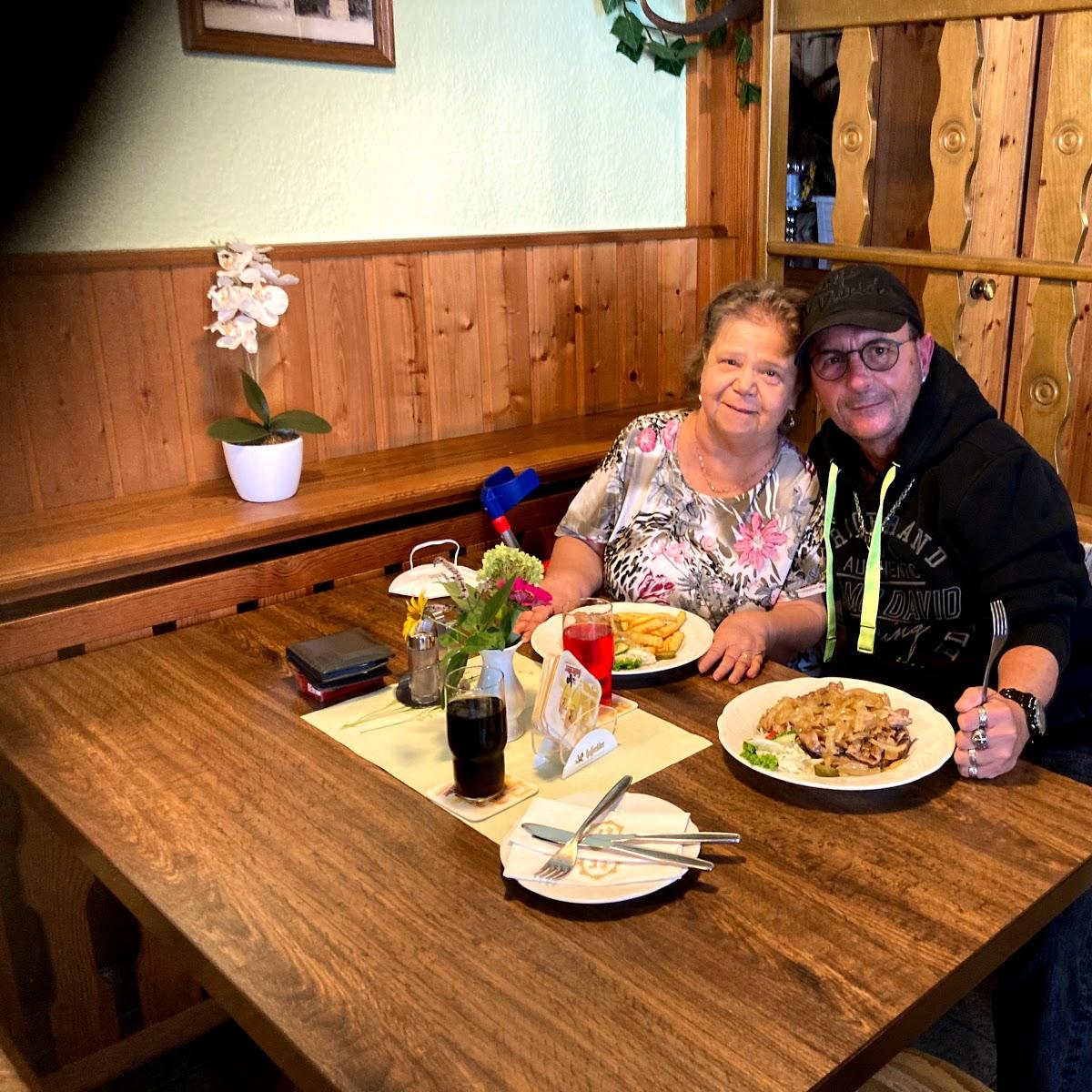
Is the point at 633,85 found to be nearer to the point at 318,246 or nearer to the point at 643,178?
the point at 643,178

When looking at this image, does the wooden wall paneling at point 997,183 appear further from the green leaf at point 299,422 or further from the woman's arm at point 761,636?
the green leaf at point 299,422

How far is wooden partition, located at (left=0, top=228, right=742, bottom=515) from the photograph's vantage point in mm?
2107

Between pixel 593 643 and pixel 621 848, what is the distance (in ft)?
1.30

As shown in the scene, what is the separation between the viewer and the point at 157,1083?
207 centimetres

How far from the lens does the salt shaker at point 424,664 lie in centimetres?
156

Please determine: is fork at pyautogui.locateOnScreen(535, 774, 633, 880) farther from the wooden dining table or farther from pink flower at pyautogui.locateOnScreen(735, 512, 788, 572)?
pink flower at pyautogui.locateOnScreen(735, 512, 788, 572)

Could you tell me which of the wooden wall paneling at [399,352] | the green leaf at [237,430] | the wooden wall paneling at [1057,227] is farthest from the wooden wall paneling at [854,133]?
the green leaf at [237,430]

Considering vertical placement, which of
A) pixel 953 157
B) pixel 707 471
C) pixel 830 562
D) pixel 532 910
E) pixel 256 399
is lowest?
pixel 532 910

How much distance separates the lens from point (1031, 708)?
143cm

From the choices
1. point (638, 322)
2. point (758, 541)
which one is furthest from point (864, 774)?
point (638, 322)

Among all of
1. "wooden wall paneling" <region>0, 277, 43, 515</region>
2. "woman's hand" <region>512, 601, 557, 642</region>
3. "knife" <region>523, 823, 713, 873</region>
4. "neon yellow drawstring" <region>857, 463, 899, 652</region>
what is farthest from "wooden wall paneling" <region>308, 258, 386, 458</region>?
"knife" <region>523, 823, 713, 873</region>

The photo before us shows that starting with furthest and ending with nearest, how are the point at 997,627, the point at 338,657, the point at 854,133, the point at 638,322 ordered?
the point at 638,322
the point at 854,133
the point at 338,657
the point at 997,627

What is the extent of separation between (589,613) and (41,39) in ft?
4.30

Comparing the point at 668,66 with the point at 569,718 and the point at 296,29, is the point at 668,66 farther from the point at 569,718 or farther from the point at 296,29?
A: the point at 569,718
